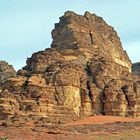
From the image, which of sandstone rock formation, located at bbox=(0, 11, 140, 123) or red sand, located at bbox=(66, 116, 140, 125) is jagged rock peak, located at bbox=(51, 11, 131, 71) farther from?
red sand, located at bbox=(66, 116, 140, 125)

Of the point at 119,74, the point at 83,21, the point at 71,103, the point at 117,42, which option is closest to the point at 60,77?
the point at 71,103

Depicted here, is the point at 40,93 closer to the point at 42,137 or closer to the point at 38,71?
the point at 38,71

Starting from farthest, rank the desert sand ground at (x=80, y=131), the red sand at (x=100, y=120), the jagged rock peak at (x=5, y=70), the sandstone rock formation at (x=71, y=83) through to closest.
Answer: the jagged rock peak at (x=5, y=70) → the sandstone rock formation at (x=71, y=83) → the red sand at (x=100, y=120) → the desert sand ground at (x=80, y=131)

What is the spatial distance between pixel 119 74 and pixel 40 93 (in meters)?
12.4

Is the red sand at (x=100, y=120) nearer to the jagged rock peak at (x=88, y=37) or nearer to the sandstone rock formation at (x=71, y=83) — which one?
the sandstone rock formation at (x=71, y=83)

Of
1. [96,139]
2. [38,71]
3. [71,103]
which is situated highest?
[38,71]

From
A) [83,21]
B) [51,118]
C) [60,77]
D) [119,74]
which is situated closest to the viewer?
[51,118]

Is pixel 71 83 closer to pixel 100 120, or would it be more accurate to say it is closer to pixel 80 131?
pixel 100 120

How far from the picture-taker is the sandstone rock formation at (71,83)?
4584 cm

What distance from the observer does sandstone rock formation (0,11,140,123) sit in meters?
45.8

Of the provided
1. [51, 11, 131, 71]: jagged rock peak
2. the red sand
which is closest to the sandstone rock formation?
[51, 11, 131, 71]: jagged rock peak

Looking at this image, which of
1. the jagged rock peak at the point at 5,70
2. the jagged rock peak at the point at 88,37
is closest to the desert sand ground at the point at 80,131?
the jagged rock peak at the point at 88,37

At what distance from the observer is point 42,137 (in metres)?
35.9

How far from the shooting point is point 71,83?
48.4 metres
